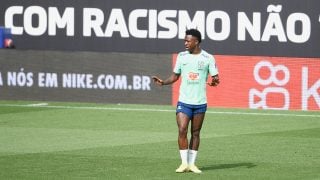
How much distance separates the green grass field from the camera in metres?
16.2

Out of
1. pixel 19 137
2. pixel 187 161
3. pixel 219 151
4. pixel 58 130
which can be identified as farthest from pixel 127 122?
pixel 187 161

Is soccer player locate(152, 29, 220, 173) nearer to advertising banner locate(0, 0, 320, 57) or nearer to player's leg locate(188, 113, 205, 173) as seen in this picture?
player's leg locate(188, 113, 205, 173)

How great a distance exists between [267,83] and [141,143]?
24.6 ft

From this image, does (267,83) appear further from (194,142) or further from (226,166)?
(194,142)

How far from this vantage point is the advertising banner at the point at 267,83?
88.0 feet

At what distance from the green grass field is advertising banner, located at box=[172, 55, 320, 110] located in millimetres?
584

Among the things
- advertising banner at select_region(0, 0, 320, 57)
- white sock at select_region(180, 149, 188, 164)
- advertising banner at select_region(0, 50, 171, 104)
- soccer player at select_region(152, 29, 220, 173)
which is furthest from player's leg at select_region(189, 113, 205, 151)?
advertising banner at select_region(0, 0, 320, 57)

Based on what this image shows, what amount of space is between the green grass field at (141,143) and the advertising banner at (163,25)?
118 inches

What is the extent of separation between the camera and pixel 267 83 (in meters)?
27.0

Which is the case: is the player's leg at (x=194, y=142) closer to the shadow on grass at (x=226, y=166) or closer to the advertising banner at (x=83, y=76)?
the shadow on grass at (x=226, y=166)

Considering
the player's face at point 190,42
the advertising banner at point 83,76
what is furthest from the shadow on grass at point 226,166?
the advertising banner at point 83,76

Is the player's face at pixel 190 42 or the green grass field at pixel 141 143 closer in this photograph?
the player's face at pixel 190 42

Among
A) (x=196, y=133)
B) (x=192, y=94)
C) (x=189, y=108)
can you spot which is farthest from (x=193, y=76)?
(x=196, y=133)

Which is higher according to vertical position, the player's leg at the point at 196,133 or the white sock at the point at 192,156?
the player's leg at the point at 196,133
